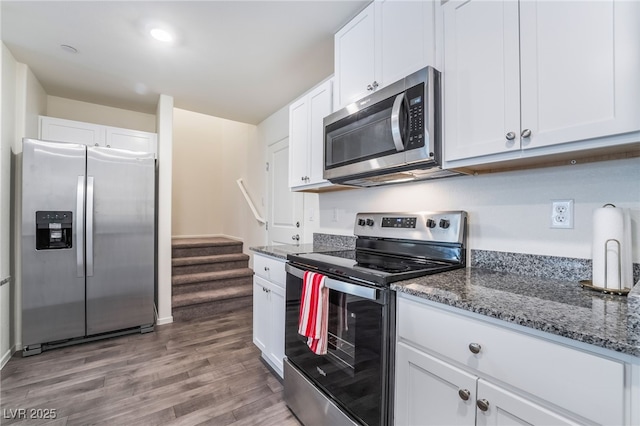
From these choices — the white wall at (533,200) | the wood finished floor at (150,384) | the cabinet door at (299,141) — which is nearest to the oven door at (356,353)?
the wood finished floor at (150,384)

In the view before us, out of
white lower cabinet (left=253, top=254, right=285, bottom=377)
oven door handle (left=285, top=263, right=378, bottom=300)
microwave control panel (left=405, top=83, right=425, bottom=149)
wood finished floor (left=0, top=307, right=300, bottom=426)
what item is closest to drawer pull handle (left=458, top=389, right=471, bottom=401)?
oven door handle (left=285, top=263, right=378, bottom=300)

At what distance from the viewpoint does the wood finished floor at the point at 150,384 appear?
1688 mm

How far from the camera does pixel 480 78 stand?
1197 millimetres

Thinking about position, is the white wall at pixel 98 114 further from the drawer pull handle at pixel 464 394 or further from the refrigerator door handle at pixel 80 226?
the drawer pull handle at pixel 464 394

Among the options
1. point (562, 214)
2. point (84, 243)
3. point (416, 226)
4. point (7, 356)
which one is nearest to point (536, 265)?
point (562, 214)

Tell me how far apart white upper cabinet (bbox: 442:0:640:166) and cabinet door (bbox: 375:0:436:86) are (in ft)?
0.30

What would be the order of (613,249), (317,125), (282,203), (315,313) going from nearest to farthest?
(613,249) < (315,313) < (317,125) < (282,203)

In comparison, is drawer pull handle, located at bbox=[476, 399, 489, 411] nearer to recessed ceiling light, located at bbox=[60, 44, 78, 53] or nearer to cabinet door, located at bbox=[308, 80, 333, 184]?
cabinet door, located at bbox=[308, 80, 333, 184]

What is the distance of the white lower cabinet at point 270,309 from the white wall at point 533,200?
103cm

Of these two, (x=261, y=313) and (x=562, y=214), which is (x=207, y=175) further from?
(x=562, y=214)

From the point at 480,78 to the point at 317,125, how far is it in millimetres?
1206

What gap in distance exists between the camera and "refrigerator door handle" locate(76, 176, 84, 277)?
258 cm

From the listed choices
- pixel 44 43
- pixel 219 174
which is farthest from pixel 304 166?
pixel 219 174

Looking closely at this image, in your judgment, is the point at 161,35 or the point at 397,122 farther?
the point at 161,35
